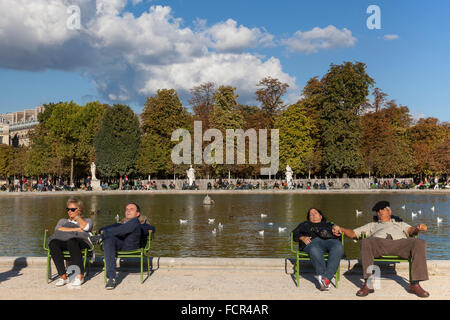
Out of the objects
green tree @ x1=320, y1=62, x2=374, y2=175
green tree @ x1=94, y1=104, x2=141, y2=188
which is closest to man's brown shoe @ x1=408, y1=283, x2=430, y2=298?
green tree @ x1=320, y1=62, x2=374, y2=175

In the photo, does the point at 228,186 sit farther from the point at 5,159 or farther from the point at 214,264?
the point at 5,159

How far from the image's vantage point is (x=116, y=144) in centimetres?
5628

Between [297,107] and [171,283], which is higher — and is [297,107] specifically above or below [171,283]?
above

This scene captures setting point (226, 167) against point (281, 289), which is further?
point (226, 167)

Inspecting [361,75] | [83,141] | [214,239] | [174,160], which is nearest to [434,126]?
[361,75]

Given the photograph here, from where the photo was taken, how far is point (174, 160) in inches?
2250

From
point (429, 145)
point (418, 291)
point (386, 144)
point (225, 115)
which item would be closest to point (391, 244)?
point (418, 291)

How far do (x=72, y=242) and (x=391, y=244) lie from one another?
4.75 metres

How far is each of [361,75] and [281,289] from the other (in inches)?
2135

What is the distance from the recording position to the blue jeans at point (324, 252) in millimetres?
7035

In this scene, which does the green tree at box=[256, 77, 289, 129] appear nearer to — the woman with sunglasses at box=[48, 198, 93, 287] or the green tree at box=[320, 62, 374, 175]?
the green tree at box=[320, 62, 374, 175]

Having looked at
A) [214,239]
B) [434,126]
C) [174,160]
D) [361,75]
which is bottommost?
[214,239]
